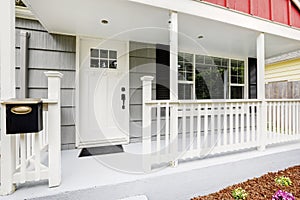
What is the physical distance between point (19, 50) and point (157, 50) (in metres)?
2.59

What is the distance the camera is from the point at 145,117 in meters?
2.48

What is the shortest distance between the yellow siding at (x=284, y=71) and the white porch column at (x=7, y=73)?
23.2 feet

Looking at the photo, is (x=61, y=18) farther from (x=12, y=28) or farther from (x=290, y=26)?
(x=290, y=26)

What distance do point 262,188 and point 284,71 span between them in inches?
201

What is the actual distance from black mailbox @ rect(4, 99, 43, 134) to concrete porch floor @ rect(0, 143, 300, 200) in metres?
0.64

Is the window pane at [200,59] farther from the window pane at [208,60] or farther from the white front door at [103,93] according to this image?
the white front door at [103,93]

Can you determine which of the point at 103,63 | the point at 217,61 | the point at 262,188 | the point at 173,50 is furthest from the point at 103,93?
the point at 217,61

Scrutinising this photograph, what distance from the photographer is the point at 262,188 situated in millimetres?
2811

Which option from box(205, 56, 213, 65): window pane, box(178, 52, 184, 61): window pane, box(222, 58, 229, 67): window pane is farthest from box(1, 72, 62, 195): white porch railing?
box(222, 58, 229, 67): window pane

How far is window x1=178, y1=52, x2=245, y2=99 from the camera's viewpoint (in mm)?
4688

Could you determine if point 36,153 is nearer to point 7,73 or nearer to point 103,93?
point 7,73

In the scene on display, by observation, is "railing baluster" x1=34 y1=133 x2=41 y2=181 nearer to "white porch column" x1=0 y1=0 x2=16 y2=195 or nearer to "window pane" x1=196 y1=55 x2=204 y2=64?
"white porch column" x1=0 y1=0 x2=16 y2=195

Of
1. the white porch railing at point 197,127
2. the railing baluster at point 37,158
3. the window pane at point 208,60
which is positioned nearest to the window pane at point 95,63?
the white porch railing at point 197,127

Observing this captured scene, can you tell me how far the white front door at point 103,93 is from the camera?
371 centimetres
